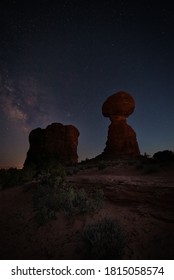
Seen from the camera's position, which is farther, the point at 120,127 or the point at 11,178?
the point at 120,127

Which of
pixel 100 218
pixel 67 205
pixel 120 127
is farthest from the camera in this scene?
pixel 120 127

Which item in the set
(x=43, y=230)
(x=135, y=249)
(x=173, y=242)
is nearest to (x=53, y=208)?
(x=43, y=230)

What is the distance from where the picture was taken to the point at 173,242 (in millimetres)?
4484

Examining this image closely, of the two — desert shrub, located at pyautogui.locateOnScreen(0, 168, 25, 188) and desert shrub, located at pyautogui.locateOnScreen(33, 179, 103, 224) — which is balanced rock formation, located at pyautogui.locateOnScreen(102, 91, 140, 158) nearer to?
desert shrub, located at pyautogui.locateOnScreen(0, 168, 25, 188)

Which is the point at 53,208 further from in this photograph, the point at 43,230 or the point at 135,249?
the point at 135,249

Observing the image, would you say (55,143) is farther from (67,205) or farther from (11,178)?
(67,205)

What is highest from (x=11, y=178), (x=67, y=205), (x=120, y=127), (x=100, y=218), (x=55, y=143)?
(x=120, y=127)

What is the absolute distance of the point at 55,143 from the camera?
51906 mm

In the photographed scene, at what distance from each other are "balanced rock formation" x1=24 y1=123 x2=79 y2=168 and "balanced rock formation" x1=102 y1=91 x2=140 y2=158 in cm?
1154

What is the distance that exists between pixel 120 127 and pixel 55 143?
58.5 ft

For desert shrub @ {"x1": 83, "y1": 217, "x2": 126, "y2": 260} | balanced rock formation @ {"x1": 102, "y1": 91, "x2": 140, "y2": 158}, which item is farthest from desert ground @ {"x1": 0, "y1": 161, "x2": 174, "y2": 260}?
balanced rock formation @ {"x1": 102, "y1": 91, "x2": 140, "y2": 158}
